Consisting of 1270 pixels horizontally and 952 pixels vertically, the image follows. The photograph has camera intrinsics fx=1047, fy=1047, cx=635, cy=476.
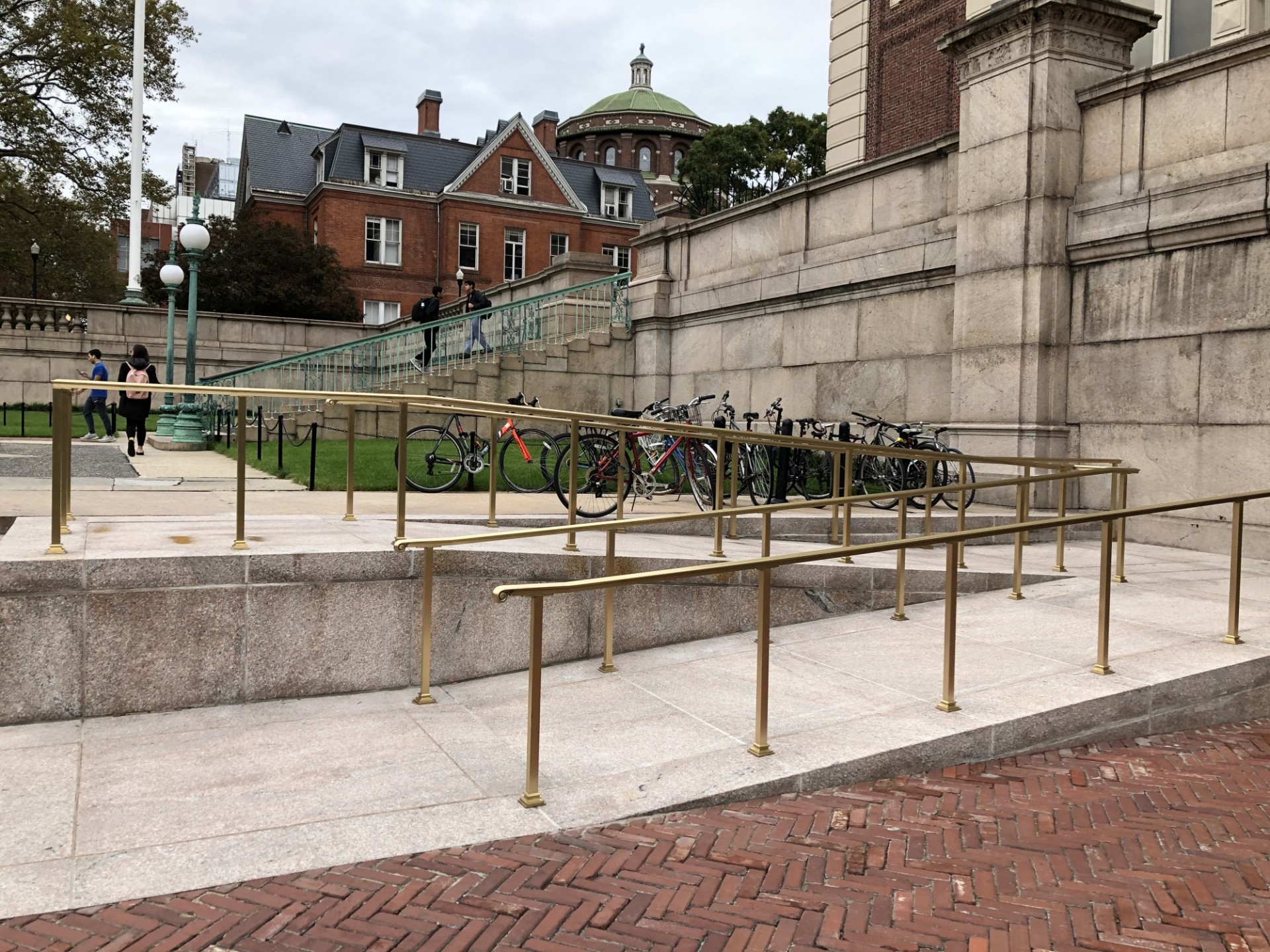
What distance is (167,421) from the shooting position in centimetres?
1875

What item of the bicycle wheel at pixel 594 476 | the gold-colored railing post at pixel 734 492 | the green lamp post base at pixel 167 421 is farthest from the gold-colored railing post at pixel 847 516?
the green lamp post base at pixel 167 421

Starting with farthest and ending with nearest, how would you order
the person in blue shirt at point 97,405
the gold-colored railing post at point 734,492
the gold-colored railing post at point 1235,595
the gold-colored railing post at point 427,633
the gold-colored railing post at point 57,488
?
1. the person in blue shirt at point 97,405
2. the gold-colored railing post at point 734,492
3. the gold-colored railing post at point 1235,595
4. the gold-colored railing post at point 427,633
5. the gold-colored railing post at point 57,488

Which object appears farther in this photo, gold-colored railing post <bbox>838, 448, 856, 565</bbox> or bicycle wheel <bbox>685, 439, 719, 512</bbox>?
bicycle wheel <bbox>685, 439, 719, 512</bbox>

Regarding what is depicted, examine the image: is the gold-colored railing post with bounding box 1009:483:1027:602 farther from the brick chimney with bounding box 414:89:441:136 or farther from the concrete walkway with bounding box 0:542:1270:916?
the brick chimney with bounding box 414:89:441:136

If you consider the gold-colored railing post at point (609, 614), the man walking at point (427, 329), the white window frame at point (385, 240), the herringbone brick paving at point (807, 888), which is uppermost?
the white window frame at point (385, 240)

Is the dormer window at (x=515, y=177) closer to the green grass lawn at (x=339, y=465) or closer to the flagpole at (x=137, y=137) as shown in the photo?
the flagpole at (x=137, y=137)

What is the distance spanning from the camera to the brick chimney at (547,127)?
66.7 metres

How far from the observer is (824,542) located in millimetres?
9656

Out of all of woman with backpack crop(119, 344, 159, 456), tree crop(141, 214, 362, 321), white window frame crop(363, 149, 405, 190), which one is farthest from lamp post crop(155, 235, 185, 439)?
white window frame crop(363, 149, 405, 190)

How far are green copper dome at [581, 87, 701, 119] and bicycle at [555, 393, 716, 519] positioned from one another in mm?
89645

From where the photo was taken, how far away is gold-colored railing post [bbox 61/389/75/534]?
19.7ft

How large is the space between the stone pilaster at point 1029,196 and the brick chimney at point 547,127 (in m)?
58.2

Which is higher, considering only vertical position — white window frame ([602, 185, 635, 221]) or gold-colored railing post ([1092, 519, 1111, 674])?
white window frame ([602, 185, 635, 221])

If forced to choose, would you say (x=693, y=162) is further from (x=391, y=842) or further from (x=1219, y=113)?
(x=391, y=842)
